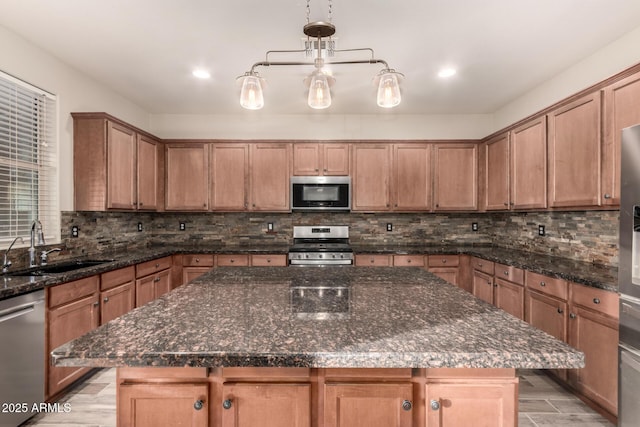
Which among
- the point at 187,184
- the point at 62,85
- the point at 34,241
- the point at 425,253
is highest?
the point at 62,85

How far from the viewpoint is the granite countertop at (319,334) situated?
0.92 m

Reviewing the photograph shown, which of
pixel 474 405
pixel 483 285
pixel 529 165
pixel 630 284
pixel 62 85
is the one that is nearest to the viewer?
pixel 474 405

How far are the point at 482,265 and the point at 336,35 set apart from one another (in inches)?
113

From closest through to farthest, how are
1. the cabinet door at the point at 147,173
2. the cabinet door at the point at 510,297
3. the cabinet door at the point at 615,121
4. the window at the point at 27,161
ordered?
the cabinet door at the point at 615,121
the window at the point at 27,161
the cabinet door at the point at 510,297
the cabinet door at the point at 147,173

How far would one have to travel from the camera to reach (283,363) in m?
0.92

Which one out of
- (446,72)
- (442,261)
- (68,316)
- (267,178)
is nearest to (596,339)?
(442,261)

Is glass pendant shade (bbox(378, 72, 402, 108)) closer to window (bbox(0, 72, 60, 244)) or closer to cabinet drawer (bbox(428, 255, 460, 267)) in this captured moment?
cabinet drawer (bbox(428, 255, 460, 267))

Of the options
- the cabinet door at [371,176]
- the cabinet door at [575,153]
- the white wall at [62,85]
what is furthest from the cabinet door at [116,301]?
the cabinet door at [575,153]

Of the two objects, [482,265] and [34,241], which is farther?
[482,265]

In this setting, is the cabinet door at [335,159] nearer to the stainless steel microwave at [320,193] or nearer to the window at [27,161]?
the stainless steel microwave at [320,193]

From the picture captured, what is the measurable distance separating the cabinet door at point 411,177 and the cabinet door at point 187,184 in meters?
2.55

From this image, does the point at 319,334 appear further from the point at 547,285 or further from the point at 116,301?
the point at 116,301

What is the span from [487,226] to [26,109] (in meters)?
5.35

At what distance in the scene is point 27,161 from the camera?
2.70 meters
